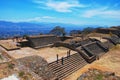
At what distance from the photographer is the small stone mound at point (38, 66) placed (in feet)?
46.0

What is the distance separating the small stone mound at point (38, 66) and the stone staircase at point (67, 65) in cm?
120

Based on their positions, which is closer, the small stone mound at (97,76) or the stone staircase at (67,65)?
the small stone mound at (97,76)

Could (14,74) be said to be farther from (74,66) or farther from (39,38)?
(39,38)

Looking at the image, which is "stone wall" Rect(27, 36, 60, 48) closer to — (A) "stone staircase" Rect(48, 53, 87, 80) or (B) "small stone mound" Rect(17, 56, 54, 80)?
(A) "stone staircase" Rect(48, 53, 87, 80)

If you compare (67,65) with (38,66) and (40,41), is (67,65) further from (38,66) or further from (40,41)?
(40,41)

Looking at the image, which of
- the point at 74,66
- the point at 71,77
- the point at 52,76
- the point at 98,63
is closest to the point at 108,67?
the point at 98,63

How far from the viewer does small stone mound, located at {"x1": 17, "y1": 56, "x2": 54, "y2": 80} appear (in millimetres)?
14016

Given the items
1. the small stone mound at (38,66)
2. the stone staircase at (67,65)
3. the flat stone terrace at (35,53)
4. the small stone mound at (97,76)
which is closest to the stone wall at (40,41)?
the flat stone terrace at (35,53)

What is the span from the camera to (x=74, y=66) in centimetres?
1956

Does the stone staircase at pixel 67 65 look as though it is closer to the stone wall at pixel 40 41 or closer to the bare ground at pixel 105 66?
the bare ground at pixel 105 66

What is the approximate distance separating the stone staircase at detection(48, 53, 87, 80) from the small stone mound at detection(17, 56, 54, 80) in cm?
120

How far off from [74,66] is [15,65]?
8522 millimetres

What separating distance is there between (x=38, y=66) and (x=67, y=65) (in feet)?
16.3

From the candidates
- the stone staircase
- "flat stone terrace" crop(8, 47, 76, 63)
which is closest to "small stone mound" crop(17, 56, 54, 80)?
the stone staircase
